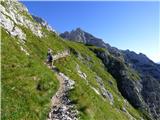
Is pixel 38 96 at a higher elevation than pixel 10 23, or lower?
lower

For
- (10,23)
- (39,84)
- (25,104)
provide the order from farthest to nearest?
(10,23)
(39,84)
(25,104)

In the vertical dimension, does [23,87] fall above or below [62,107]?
above

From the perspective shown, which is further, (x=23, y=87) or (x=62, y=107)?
(x=23, y=87)

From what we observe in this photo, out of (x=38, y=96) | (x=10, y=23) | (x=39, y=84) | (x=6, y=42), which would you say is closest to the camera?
(x=38, y=96)

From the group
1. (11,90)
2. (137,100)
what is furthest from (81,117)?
(137,100)

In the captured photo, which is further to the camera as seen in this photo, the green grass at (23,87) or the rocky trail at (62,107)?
the rocky trail at (62,107)

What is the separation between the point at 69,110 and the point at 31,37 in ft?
161

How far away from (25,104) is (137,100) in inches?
5818

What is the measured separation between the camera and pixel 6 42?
57406 mm

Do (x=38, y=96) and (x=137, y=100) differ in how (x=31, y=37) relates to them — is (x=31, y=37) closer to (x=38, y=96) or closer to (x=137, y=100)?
(x=38, y=96)

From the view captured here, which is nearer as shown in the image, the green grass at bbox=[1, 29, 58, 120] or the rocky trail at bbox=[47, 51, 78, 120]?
the green grass at bbox=[1, 29, 58, 120]

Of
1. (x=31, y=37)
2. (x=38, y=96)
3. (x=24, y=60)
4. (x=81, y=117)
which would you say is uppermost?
(x=31, y=37)

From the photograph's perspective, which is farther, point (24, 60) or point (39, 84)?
point (24, 60)

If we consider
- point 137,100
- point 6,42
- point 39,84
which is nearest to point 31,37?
point 6,42
